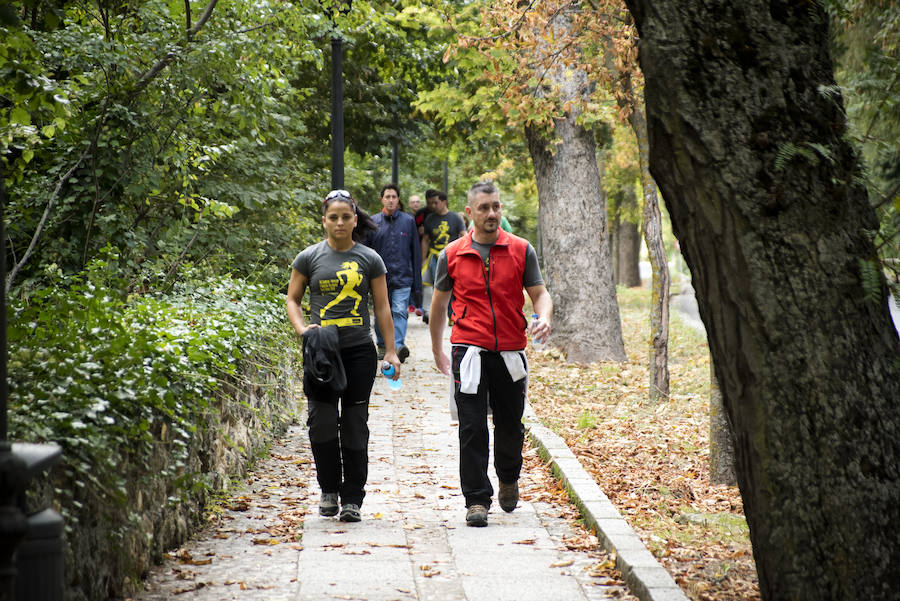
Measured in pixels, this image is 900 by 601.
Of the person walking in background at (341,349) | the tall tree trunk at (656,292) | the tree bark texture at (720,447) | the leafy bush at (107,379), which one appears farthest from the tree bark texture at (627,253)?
the leafy bush at (107,379)

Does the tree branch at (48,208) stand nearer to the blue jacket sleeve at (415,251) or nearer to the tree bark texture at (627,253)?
the blue jacket sleeve at (415,251)

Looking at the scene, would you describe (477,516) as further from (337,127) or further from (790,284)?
(337,127)

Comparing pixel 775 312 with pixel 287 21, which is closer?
pixel 775 312

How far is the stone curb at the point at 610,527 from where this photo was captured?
15.6ft

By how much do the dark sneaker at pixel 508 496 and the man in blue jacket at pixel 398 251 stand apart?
21.6 ft

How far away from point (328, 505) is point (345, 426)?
504mm

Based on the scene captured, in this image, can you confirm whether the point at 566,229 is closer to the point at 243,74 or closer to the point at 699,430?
the point at 699,430

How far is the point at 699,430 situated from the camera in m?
9.63

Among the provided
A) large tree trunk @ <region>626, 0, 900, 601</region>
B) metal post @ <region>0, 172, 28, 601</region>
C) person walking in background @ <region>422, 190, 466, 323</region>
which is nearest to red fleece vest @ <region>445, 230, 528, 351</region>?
large tree trunk @ <region>626, 0, 900, 601</region>

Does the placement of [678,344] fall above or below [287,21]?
below

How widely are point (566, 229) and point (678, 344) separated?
5.18m

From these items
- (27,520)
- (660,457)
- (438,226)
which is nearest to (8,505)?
(27,520)

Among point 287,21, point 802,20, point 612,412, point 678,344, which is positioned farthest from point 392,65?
point 802,20

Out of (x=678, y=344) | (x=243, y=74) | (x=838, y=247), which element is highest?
(x=243, y=74)
